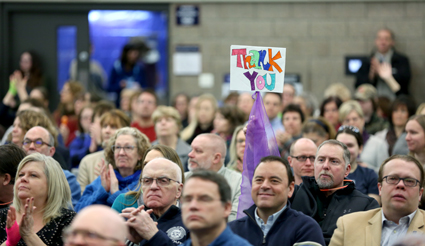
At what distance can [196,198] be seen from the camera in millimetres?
3102

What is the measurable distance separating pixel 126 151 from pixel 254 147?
1.29 metres

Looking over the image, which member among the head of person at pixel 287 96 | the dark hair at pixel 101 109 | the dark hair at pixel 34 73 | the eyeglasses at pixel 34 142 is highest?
the dark hair at pixel 34 73

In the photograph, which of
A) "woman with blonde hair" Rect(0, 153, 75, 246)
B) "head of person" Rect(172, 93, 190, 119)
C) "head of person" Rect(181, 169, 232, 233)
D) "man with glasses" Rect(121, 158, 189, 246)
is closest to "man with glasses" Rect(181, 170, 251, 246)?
"head of person" Rect(181, 169, 232, 233)

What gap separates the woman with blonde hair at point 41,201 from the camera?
4027 millimetres

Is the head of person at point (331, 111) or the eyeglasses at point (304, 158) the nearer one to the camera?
the eyeglasses at point (304, 158)

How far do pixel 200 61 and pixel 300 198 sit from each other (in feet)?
22.3

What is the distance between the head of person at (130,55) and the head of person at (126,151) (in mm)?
7146

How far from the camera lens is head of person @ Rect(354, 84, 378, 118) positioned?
862cm

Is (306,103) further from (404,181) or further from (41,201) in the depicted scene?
(41,201)

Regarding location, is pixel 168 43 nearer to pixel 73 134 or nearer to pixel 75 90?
pixel 75 90

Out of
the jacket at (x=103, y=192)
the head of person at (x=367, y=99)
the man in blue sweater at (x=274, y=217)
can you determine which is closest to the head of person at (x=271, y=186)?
the man in blue sweater at (x=274, y=217)

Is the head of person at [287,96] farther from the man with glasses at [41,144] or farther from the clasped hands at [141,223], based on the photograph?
the clasped hands at [141,223]

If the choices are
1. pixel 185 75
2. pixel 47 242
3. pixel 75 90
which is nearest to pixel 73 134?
pixel 75 90

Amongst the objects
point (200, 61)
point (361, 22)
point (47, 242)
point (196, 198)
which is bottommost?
point (47, 242)
